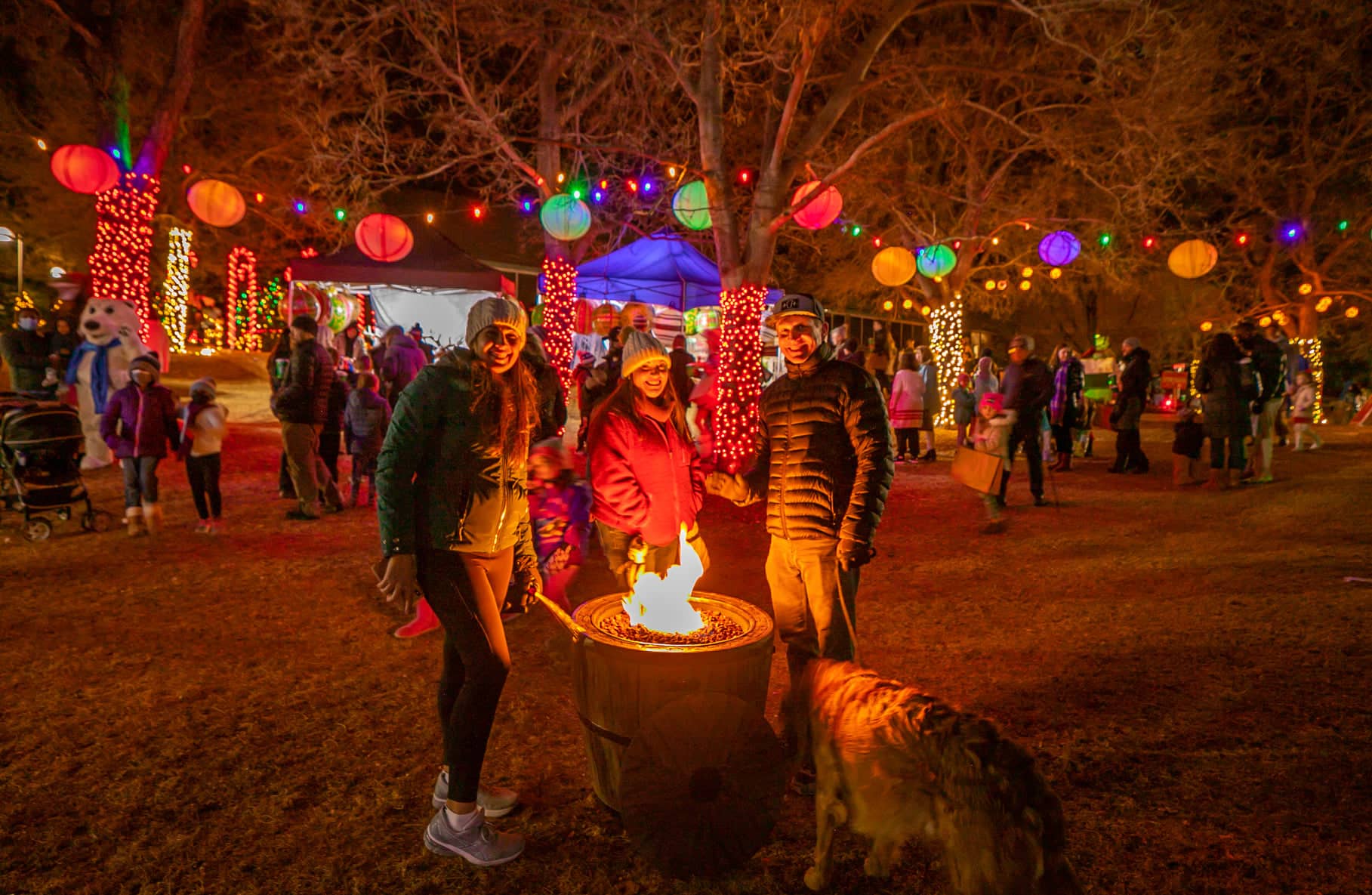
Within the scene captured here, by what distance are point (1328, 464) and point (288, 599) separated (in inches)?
628

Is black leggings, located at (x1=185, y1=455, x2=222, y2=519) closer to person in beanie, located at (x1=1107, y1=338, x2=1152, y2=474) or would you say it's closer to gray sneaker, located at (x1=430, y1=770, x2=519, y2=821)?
gray sneaker, located at (x1=430, y1=770, x2=519, y2=821)

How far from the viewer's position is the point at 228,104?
742 inches

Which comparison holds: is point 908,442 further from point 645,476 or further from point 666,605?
point 666,605

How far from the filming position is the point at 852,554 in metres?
3.32

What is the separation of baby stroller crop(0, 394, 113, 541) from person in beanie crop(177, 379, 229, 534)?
108 cm

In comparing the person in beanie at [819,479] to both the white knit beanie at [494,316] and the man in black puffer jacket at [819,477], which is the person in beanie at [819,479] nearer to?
the man in black puffer jacket at [819,477]

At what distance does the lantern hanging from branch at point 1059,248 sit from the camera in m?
13.5

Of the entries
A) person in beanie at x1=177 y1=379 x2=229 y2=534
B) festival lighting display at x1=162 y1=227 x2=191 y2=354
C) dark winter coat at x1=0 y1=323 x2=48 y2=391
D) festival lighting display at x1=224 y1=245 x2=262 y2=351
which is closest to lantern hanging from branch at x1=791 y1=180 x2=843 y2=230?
person in beanie at x1=177 y1=379 x2=229 y2=534

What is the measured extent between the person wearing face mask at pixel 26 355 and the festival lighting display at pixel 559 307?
768 cm

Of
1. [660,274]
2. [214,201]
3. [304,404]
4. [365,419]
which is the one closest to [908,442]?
[660,274]

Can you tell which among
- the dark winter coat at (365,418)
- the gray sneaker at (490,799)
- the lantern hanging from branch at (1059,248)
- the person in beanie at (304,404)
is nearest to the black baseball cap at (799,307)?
the gray sneaker at (490,799)

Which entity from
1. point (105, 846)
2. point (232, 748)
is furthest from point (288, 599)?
point (105, 846)

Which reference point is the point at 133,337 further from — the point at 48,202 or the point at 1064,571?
the point at 1064,571

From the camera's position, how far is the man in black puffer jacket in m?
3.41
